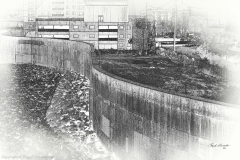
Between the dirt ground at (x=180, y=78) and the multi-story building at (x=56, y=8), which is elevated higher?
the multi-story building at (x=56, y=8)

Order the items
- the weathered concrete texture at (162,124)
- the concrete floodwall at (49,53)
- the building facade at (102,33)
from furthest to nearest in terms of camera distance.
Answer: the building facade at (102,33) < the concrete floodwall at (49,53) < the weathered concrete texture at (162,124)

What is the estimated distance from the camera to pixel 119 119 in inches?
643

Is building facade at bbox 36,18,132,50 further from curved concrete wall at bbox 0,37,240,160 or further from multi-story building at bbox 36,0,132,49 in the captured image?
curved concrete wall at bbox 0,37,240,160

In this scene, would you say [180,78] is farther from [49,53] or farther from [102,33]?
[102,33]

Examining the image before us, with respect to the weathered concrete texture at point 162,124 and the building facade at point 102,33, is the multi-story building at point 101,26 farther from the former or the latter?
the weathered concrete texture at point 162,124

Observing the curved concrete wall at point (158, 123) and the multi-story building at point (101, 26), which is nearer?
the curved concrete wall at point (158, 123)

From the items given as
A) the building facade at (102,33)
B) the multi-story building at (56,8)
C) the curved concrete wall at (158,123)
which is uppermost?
the multi-story building at (56,8)

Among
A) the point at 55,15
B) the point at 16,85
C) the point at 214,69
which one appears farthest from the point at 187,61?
the point at 55,15

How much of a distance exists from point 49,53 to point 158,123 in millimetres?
28497

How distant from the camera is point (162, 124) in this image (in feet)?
44.0

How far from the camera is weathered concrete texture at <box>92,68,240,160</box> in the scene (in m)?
11.2

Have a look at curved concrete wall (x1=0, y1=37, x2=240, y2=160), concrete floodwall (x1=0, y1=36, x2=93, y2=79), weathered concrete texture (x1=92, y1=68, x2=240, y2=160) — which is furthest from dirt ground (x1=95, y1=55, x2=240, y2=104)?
concrete floodwall (x1=0, y1=36, x2=93, y2=79)

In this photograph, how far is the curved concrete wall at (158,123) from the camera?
11250 millimetres

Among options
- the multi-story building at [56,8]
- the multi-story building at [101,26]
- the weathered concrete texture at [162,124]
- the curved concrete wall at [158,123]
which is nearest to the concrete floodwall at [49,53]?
the curved concrete wall at [158,123]
